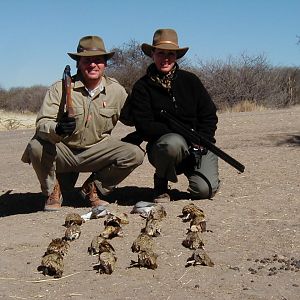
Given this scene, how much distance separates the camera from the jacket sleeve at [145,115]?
7.19 metres

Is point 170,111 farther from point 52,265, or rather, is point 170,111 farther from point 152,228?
point 52,265

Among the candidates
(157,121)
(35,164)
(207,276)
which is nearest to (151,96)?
(157,121)

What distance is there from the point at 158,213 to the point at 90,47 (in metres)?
2.03

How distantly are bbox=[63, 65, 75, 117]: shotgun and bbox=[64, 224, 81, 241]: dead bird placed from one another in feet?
4.63

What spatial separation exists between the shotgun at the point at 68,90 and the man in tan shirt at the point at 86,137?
10 centimetres

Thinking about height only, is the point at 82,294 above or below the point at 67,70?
below

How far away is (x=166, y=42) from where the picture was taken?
7.16m

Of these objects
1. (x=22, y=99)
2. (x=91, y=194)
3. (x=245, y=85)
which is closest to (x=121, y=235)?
(x=91, y=194)

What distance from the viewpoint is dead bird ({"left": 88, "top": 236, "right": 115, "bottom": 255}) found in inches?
215

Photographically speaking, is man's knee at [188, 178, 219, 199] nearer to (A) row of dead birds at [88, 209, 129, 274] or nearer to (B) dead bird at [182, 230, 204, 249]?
(A) row of dead birds at [88, 209, 129, 274]

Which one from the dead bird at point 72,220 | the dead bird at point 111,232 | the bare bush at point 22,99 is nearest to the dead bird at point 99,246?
the dead bird at point 111,232

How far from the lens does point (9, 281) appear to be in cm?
514

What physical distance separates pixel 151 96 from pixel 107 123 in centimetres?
59

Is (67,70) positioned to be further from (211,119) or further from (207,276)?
(207,276)
